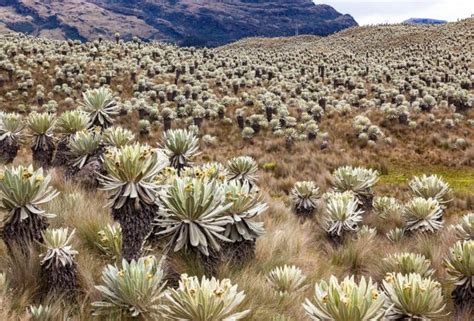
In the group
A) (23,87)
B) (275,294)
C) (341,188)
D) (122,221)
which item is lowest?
(23,87)

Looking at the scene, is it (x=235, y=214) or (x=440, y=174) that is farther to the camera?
(x=440, y=174)

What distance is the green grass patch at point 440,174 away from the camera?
47.3 ft

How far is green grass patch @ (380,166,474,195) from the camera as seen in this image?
14403mm

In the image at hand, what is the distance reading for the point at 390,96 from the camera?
25.9 meters

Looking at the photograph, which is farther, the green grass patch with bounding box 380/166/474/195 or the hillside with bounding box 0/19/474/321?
the green grass patch with bounding box 380/166/474/195

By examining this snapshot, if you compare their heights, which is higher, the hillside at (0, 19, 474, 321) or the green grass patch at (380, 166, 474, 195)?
the hillside at (0, 19, 474, 321)

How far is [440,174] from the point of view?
1570 cm

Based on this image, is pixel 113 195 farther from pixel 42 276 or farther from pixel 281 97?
pixel 281 97

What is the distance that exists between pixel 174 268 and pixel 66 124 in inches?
193

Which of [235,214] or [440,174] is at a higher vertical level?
[235,214]

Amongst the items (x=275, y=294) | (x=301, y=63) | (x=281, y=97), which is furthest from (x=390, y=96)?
(x=275, y=294)

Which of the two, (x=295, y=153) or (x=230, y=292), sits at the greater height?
(x=230, y=292)

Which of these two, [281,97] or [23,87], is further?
[281,97]

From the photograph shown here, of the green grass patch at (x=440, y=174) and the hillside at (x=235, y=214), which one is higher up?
the hillside at (x=235, y=214)
